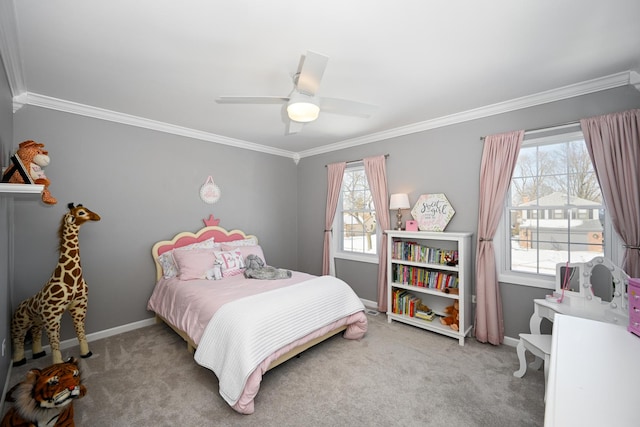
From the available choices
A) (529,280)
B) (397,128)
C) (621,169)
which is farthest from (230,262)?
(621,169)

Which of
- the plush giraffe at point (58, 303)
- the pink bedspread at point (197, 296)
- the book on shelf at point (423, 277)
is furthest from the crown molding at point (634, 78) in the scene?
the plush giraffe at point (58, 303)

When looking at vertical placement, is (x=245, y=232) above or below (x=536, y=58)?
below

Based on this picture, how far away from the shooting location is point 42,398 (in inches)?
60.5

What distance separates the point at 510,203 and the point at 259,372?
9.84 feet

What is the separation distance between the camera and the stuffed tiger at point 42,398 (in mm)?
1521

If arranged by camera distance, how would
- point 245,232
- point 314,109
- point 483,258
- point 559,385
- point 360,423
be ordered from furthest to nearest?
point 245,232, point 483,258, point 314,109, point 360,423, point 559,385

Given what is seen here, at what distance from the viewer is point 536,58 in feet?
6.72

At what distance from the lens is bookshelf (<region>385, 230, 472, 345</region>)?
2.96 m

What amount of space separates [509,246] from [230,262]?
323cm

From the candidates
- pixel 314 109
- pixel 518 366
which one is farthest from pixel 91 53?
pixel 518 366

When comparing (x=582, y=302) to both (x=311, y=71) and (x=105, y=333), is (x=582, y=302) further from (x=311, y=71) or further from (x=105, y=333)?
(x=105, y=333)

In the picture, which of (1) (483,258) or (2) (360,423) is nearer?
(2) (360,423)

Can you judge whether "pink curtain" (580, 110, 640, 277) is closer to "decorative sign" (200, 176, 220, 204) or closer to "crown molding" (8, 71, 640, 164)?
"crown molding" (8, 71, 640, 164)

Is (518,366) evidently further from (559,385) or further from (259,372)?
(259,372)
